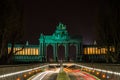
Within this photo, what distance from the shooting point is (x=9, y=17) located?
67.8 m

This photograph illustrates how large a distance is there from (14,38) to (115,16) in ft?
70.2

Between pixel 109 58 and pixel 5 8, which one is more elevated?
pixel 5 8

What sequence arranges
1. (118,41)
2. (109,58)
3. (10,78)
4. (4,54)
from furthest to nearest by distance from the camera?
(109,58), (118,41), (4,54), (10,78)

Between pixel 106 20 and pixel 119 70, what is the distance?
54.7 m

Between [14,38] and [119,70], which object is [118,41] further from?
[119,70]

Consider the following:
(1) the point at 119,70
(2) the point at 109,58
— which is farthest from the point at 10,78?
(2) the point at 109,58

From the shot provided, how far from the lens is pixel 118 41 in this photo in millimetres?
83000

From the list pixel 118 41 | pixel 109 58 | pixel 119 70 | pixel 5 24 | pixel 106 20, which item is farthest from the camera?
pixel 109 58

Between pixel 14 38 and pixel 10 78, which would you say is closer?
pixel 10 78

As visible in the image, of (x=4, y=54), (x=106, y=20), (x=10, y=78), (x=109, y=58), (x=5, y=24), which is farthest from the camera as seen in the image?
(x=109, y=58)

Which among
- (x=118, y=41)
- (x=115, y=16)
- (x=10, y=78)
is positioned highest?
(x=115, y=16)

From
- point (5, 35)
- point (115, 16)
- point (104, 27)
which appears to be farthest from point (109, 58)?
point (5, 35)

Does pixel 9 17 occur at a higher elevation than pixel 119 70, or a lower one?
higher

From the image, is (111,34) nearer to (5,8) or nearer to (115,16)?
(115,16)
